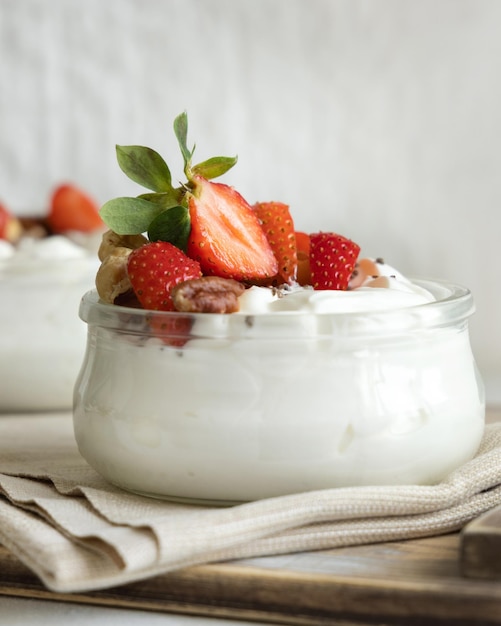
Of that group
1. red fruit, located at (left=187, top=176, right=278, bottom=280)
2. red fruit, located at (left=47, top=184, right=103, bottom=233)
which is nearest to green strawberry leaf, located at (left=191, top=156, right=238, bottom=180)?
red fruit, located at (left=187, top=176, right=278, bottom=280)

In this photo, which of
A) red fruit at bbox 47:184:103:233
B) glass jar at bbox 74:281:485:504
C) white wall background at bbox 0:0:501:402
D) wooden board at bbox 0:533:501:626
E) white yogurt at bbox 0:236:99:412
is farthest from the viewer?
white wall background at bbox 0:0:501:402

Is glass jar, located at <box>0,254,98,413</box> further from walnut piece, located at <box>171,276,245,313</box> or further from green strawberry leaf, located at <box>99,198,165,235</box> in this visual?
walnut piece, located at <box>171,276,245,313</box>

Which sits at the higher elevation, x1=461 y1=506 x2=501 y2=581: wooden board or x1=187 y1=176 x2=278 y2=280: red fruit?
x1=187 y1=176 x2=278 y2=280: red fruit

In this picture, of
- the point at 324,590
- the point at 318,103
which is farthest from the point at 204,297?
the point at 318,103

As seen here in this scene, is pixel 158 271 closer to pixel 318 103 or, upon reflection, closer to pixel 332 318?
pixel 332 318

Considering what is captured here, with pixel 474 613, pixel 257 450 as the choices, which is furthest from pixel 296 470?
pixel 474 613

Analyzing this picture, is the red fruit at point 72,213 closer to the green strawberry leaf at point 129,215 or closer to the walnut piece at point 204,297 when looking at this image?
the green strawberry leaf at point 129,215

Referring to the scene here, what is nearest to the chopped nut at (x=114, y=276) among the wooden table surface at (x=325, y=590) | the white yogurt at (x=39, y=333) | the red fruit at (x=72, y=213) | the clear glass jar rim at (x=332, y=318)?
the clear glass jar rim at (x=332, y=318)
